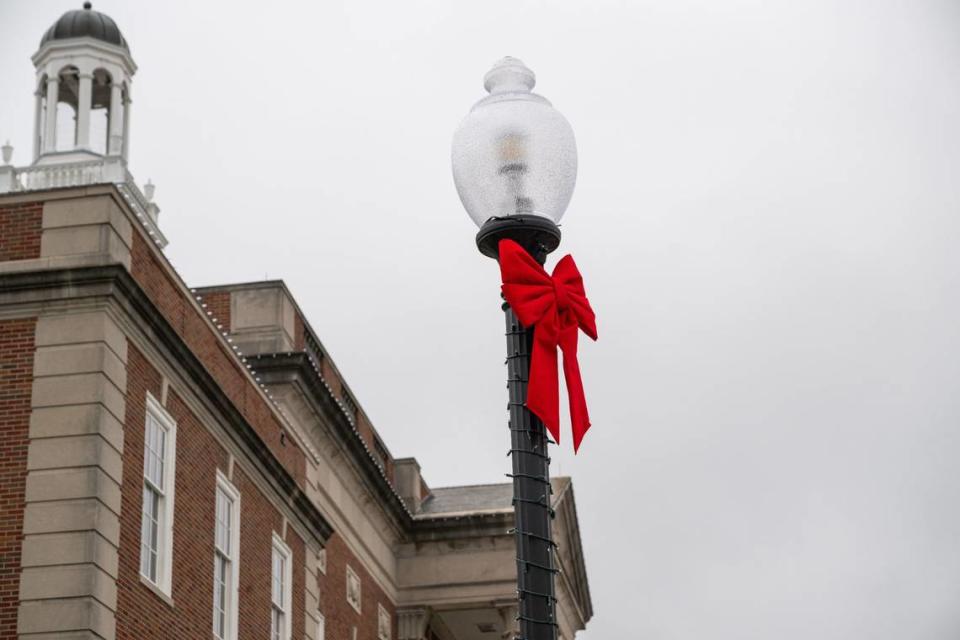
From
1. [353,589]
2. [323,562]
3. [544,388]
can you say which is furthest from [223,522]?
[353,589]

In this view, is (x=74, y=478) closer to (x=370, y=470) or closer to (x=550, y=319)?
(x=550, y=319)

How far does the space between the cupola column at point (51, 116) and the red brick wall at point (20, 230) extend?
2808 centimetres

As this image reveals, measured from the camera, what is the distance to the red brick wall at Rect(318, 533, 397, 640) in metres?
33.7

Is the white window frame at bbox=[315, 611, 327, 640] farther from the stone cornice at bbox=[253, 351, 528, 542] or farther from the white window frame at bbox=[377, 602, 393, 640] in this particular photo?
the white window frame at bbox=[377, 602, 393, 640]

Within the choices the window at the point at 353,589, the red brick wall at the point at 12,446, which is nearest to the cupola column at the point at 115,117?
the window at the point at 353,589

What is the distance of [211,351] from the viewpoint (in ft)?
72.8

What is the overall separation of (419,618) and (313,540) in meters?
16.3

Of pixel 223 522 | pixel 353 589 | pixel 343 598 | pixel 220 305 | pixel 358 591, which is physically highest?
pixel 220 305

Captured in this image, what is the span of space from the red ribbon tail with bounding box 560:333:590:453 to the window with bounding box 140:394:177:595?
11250 mm

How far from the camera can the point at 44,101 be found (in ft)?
157

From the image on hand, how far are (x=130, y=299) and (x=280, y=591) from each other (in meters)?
7.09

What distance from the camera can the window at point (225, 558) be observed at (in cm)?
2177

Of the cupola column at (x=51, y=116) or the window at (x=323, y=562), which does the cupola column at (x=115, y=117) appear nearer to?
the cupola column at (x=51, y=116)

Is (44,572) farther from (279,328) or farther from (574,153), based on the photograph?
(279,328)
